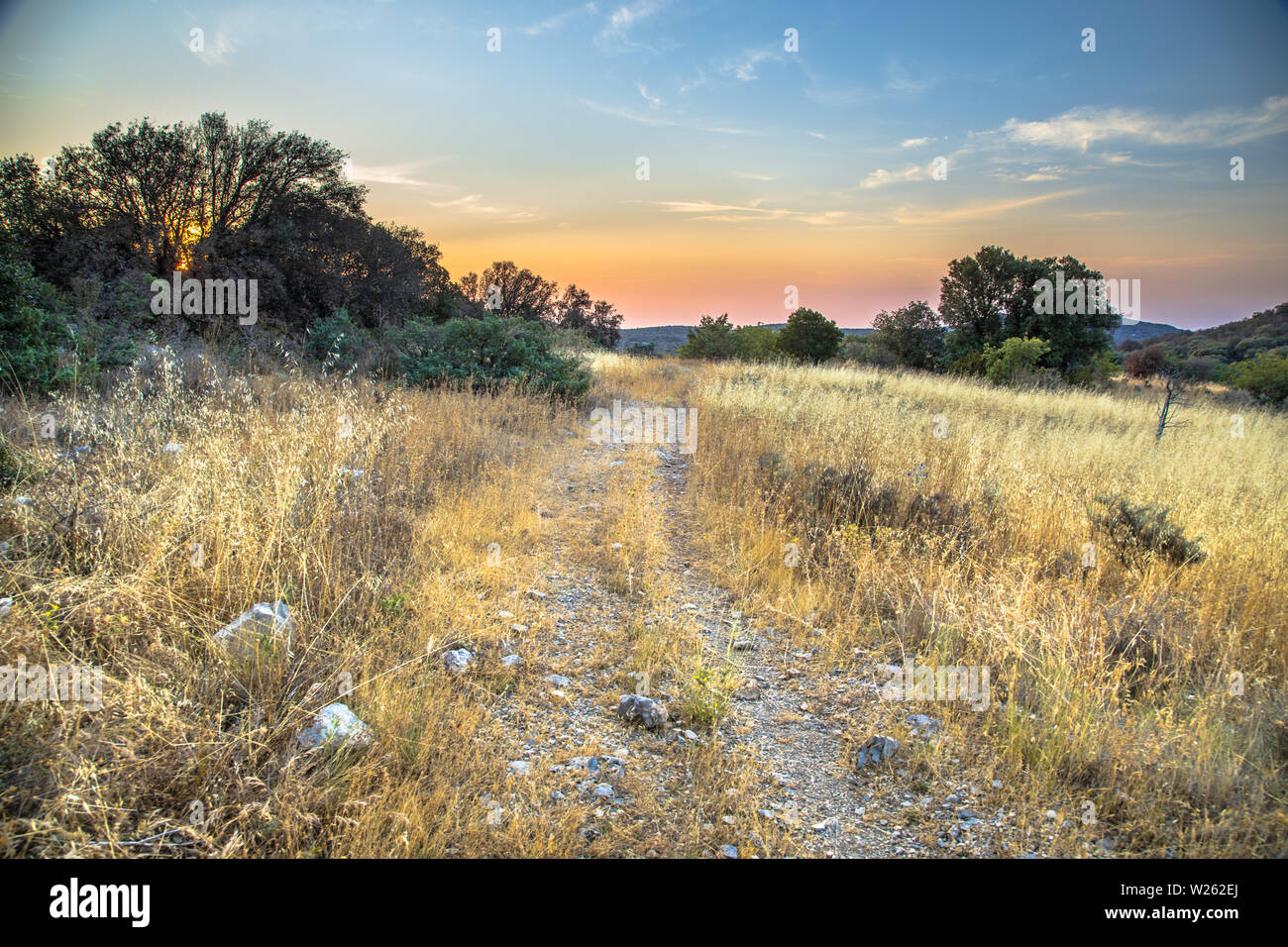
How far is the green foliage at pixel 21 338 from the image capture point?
6.19 m

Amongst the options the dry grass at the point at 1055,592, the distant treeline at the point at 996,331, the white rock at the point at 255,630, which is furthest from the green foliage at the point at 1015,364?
the white rock at the point at 255,630

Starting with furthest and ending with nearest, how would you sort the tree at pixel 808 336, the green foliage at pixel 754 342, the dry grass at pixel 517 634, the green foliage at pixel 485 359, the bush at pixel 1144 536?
the green foliage at pixel 754 342, the tree at pixel 808 336, the green foliage at pixel 485 359, the bush at pixel 1144 536, the dry grass at pixel 517 634

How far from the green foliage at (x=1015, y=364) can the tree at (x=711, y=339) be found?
12.6 metres

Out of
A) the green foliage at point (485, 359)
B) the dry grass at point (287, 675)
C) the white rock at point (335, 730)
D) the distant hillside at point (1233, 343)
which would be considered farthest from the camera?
the distant hillside at point (1233, 343)

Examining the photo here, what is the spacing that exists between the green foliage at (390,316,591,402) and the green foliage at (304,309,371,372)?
2.75 ft

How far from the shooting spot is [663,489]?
784 cm

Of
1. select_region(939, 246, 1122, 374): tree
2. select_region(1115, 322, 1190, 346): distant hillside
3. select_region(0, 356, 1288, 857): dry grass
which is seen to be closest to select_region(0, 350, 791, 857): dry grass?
select_region(0, 356, 1288, 857): dry grass

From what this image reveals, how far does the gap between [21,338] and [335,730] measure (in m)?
7.44

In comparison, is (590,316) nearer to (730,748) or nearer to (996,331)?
(996,331)

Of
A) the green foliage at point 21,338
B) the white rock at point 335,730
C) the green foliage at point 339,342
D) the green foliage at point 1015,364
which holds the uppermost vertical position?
the green foliage at point 1015,364

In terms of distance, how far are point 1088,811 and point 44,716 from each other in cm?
434

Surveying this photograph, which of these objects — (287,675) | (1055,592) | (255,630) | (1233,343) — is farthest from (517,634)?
(1233,343)

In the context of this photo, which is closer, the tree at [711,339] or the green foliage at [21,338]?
the green foliage at [21,338]

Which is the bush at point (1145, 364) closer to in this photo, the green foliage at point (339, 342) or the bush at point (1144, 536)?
the bush at point (1144, 536)
